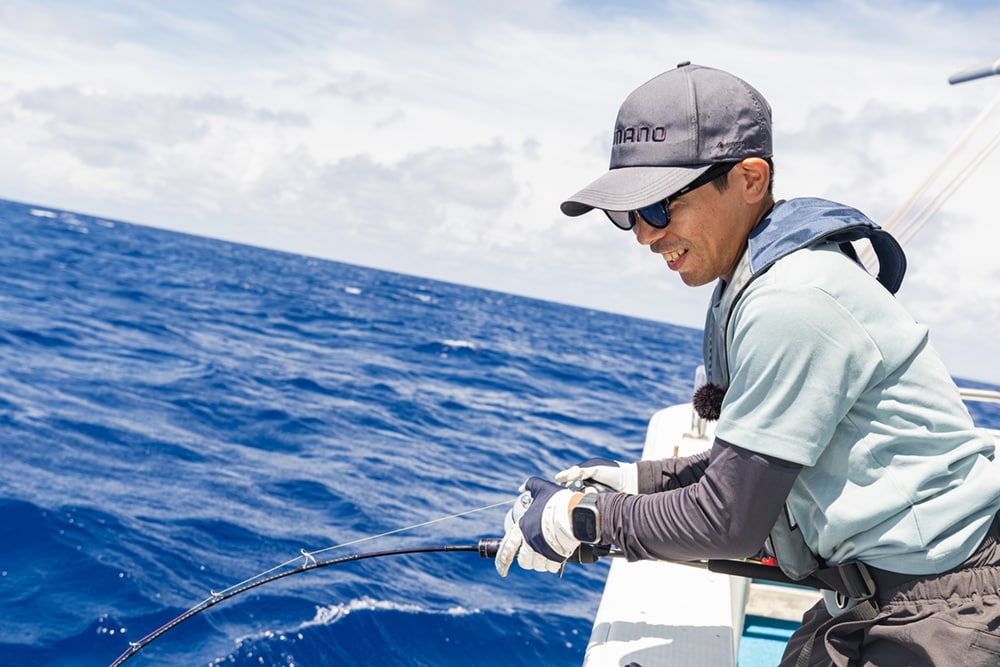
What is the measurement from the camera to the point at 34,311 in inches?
551

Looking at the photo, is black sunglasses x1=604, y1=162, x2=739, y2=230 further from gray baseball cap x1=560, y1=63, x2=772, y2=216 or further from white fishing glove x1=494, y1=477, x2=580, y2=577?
white fishing glove x1=494, y1=477, x2=580, y2=577

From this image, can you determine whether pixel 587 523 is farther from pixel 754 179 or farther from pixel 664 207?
pixel 754 179

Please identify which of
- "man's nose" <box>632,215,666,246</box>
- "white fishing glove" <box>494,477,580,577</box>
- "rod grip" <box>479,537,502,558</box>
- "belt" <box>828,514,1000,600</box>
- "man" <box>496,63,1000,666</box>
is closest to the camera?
"man" <box>496,63,1000,666</box>

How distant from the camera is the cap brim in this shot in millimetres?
1544

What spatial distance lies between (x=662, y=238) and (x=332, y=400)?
942 centimetres

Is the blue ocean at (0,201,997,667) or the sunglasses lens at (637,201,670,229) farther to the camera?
the blue ocean at (0,201,997,667)

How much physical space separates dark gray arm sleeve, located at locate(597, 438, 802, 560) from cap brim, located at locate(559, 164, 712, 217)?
0.48 m

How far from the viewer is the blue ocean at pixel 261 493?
4051 mm

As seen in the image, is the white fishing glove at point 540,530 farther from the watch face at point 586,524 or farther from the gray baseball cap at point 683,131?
the gray baseball cap at point 683,131

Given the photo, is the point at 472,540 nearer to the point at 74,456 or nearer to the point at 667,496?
the point at 74,456

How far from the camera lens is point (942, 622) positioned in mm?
1487

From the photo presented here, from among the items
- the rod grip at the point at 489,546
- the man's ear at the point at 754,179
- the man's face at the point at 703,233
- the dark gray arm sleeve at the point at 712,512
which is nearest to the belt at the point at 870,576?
the dark gray arm sleeve at the point at 712,512

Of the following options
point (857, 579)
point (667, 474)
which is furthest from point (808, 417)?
point (667, 474)

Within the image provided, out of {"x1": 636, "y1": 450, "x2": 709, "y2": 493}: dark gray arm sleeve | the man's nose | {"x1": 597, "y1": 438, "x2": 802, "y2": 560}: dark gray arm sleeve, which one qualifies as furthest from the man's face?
{"x1": 636, "y1": 450, "x2": 709, "y2": 493}: dark gray arm sleeve
